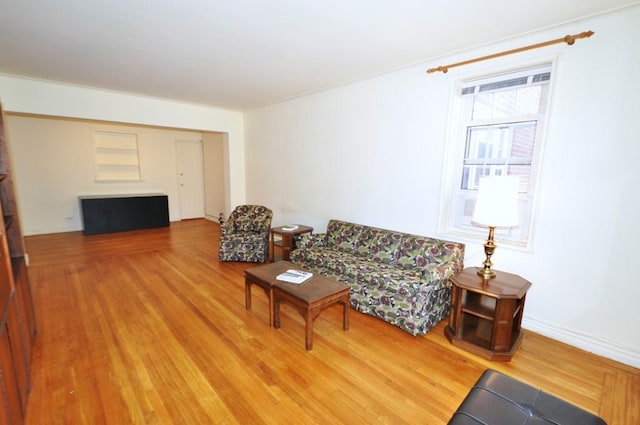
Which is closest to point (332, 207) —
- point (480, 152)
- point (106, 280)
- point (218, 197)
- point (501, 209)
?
point (480, 152)

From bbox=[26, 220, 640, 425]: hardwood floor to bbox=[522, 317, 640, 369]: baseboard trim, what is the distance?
66 mm

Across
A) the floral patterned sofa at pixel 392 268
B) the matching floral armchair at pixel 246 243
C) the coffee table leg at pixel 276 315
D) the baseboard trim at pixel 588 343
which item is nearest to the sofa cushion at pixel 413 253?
the floral patterned sofa at pixel 392 268

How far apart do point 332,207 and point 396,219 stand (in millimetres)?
1103

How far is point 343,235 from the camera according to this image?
12.4 ft

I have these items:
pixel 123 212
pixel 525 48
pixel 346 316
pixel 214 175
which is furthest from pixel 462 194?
pixel 123 212

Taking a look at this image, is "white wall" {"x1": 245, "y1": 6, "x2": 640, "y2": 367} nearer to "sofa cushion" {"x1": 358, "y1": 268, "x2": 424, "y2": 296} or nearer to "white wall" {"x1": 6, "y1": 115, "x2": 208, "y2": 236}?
"sofa cushion" {"x1": 358, "y1": 268, "x2": 424, "y2": 296}

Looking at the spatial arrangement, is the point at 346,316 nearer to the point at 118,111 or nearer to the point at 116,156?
the point at 118,111

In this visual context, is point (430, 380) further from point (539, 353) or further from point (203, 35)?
point (203, 35)

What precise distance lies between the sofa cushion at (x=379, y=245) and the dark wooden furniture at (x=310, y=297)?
87 centimetres

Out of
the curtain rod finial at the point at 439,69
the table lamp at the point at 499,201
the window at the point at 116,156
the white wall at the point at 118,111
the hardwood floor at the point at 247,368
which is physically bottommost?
the hardwood floor at the point at 247,368

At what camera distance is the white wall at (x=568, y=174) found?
7.11 ft

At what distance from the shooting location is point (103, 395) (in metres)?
1.88

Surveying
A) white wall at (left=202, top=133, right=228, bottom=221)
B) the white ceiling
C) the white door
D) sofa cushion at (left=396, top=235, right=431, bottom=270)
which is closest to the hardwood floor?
sofa cushion at (left=396, top=235, right=431, bottom=270)

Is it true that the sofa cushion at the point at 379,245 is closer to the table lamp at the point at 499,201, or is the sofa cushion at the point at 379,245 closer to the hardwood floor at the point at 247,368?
the hardwood floor at the point at 247,368
